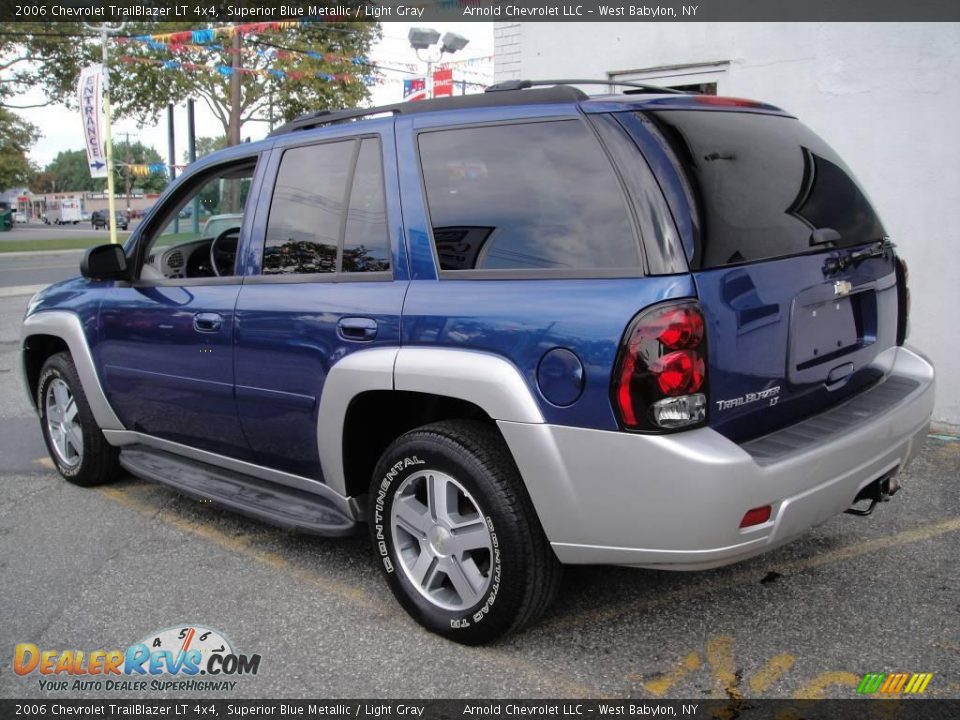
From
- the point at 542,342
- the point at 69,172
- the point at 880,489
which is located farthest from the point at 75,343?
the point at 69,172

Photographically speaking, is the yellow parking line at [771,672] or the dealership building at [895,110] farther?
the dealership building at [895,110]

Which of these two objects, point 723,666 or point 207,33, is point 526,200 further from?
point 207,33

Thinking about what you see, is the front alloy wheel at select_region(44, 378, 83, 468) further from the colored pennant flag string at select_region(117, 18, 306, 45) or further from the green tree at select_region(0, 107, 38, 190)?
the green tree at select_region(0, 107, 38, 190)

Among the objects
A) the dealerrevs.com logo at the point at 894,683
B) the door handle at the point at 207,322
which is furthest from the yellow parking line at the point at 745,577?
the door handle at the point at 207,322

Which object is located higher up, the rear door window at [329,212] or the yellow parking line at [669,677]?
the rear door window at [329,212]

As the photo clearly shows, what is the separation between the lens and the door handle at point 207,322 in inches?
148

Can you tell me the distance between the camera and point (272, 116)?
3647 centimetres

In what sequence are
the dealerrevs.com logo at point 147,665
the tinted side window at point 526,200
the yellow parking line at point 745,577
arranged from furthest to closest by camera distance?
the yellow parking line at point 745,577, the dealerrevs.com logo at point 147,665, the tinted side window at point 526,200

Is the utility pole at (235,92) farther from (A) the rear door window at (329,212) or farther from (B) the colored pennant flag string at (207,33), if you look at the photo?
(A) the rear door window at (329,212)

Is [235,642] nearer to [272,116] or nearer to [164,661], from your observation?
[164,661]

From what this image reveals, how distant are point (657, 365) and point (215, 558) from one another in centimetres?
239

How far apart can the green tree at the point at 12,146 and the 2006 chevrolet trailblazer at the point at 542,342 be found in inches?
1973

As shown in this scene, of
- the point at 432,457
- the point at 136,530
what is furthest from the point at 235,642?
the point at 136,530

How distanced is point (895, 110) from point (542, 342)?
4597 mm
